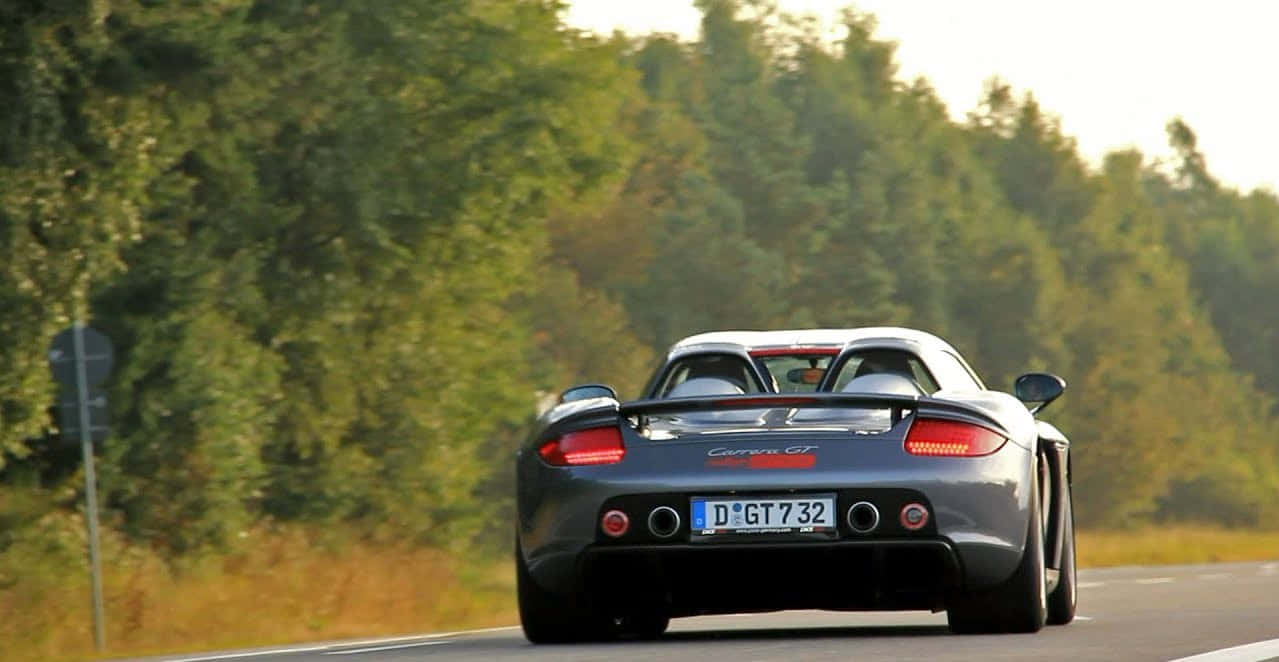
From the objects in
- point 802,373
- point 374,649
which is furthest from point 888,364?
point 374,649

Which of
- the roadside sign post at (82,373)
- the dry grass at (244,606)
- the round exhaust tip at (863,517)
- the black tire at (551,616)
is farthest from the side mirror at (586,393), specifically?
the roadside sign post at (82,373)

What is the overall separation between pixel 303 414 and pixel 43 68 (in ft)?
28.3

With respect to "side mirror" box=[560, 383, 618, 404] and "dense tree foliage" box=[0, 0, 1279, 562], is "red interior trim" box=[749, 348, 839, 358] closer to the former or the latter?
"side mirror" box=[560, 383, 618, 404]

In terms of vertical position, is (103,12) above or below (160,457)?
above

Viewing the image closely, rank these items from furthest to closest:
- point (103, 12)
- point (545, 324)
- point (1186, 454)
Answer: point (1186, 454) < point (545, 324) < point (103, 12)

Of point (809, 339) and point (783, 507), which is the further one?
point (809, 339)

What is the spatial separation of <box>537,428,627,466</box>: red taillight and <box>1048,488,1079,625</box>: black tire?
2.25 meters

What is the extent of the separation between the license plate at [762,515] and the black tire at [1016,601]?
0.72m

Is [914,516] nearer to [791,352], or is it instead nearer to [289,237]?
[791,352]

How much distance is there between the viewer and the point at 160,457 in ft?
93.9

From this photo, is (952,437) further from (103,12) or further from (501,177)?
(501,177)

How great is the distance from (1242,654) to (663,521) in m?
2.02

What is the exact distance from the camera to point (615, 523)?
9773 millimetres

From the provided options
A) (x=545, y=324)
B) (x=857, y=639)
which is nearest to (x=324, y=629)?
(x=857, y=639)
